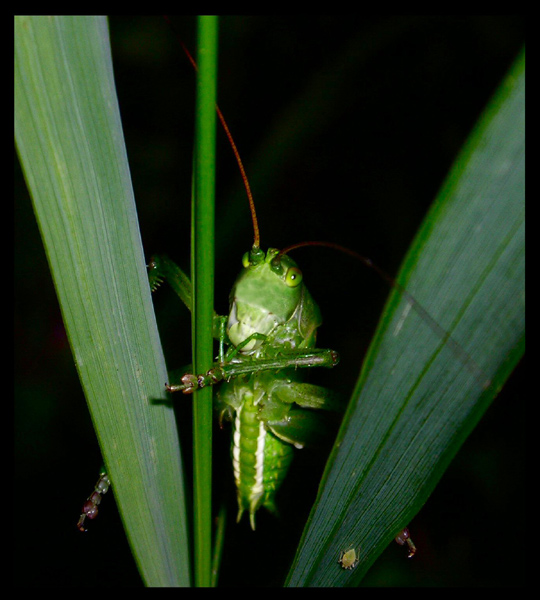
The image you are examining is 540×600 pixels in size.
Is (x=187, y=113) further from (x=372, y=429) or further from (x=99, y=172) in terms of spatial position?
(x=372, y=429)

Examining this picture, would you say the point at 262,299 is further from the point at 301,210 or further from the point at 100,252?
the point at 301,210

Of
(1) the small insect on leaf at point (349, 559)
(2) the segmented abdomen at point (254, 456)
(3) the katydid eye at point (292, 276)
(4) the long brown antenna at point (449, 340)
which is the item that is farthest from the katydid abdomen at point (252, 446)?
(4) the long brown antenna at point (449, 340)

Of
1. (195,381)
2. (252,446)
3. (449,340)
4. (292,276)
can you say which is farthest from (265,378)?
(449,340)

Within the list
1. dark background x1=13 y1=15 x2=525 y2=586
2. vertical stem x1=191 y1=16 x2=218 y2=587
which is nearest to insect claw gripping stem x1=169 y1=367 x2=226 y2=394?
vertical stem x1=191 y1=16 x2=218 y2=587

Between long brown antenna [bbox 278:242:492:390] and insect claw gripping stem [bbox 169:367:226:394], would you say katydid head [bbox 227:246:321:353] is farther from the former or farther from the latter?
long brown antenna [bbox 278:242:492:390]

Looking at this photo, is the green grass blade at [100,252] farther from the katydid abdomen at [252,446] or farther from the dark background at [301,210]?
the dark background at [301,210]
